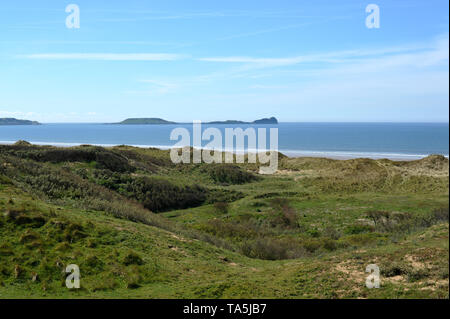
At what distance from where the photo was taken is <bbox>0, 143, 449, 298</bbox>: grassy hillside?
9.37 m

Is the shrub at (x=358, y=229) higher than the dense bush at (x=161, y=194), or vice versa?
the dense bush at (x=161, y=194)

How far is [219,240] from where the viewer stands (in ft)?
62.0

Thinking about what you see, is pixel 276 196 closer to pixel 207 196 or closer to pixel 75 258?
pixel 207 196

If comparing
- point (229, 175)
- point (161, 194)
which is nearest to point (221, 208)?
point (161, 194)

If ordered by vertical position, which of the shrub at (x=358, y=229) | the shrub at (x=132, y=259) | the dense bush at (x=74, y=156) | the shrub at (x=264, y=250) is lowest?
the shrub at (x=358, y=229)

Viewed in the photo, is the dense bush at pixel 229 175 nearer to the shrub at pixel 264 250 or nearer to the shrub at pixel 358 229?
the shrub at pixel 358 229

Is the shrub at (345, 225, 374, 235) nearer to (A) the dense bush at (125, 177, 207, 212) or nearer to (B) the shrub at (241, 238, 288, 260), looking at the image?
(B) the shrub at (241, 238, 288, 260)

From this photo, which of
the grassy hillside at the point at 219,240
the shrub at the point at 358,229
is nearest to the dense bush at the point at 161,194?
the grassy hillside at the point at 219,240

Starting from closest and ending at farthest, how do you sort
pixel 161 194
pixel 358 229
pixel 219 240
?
1. pixel 219 240
2. pixel 358 229
3. pixel 161 194

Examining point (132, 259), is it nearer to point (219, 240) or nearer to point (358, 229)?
point (219, 240)

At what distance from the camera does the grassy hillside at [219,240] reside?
9.37 meters

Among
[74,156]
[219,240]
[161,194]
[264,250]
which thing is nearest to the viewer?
[264,250]
